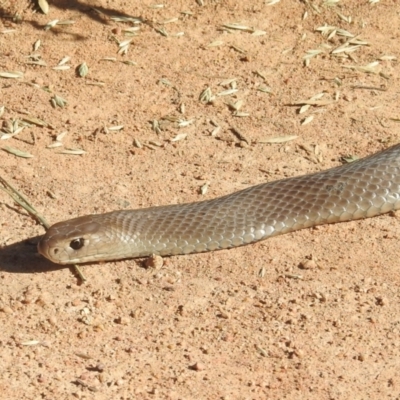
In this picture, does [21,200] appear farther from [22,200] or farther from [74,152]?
[74,152]

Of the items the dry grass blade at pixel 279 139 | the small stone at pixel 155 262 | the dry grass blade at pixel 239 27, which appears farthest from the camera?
the dry grass blade at pixel 239 27

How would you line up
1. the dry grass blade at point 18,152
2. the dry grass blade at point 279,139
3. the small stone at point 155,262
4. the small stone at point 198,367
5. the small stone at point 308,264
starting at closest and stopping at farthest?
1. the small stone at point 198,367
2. the small stone at point 308,264
3. the small stone at point 155,262
4. the dry grass blade at point 18,152
5. the dry grass blade at point 279,139

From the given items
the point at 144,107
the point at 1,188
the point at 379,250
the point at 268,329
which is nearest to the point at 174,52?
the point at 144,107

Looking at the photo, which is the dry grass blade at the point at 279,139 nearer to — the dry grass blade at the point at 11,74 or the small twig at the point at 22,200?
the small twig at the point at 22,200

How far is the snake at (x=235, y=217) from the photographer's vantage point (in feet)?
21.8

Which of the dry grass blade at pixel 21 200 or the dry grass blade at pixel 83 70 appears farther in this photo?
the dry grass blade at pixel 83 70

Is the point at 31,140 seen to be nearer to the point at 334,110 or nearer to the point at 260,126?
the point at 260,126

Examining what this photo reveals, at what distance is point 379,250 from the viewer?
6.67m

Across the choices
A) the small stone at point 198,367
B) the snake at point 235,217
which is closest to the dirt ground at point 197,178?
the small stone at point 198,367

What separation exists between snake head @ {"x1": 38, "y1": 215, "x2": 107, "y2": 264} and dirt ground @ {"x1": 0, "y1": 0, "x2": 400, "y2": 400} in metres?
Answer: 0.12

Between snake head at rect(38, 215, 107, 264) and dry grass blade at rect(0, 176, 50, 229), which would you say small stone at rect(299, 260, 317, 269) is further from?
dry grass blade at rect(0, 176, 50, 229)

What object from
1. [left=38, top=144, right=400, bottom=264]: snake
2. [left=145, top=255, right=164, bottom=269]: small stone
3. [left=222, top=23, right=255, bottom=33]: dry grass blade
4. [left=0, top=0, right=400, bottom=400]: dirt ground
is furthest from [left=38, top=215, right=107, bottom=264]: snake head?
[left=222, top=23, right=255, bottom=33]: dry grass blade

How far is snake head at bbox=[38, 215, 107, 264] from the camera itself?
653 cm

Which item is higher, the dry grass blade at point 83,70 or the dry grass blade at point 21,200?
the dry grass blade at point 83,70
